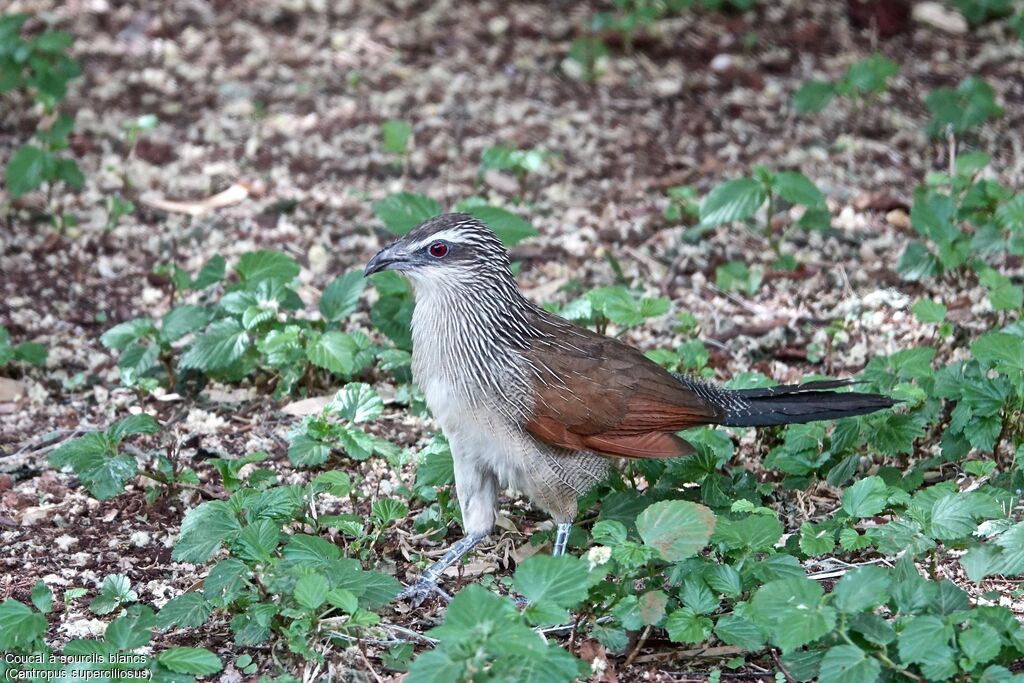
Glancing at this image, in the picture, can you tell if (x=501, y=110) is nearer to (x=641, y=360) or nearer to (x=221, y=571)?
(x=641, y=360)

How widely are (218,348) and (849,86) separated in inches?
157

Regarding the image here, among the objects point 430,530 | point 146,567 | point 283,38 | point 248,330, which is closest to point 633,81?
point 283,38

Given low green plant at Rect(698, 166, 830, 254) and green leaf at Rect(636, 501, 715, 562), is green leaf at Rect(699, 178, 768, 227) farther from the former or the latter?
green leaf at Rect(636, 501, 715, 562)

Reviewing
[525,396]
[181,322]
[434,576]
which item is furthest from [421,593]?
[181,322]

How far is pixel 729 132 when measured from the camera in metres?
7.72

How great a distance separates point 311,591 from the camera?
3.58 metres

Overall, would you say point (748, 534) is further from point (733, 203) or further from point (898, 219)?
point (898, 219)

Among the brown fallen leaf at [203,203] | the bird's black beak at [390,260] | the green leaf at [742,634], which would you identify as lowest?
the brown fallen leaf at [203,203]

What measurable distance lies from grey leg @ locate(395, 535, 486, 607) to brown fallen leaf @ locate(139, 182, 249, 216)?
10.4 feet

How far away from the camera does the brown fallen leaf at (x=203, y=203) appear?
703 centimetres

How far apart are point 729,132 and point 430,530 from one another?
12.6 ft

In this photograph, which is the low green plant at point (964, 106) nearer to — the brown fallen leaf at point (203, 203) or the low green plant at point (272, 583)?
the brown fallen leaf at point (203, 203)

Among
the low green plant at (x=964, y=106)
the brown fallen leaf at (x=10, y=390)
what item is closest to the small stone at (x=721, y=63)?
the low green plant at (x=964, y=106)

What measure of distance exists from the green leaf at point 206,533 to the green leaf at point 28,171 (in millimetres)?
3125
